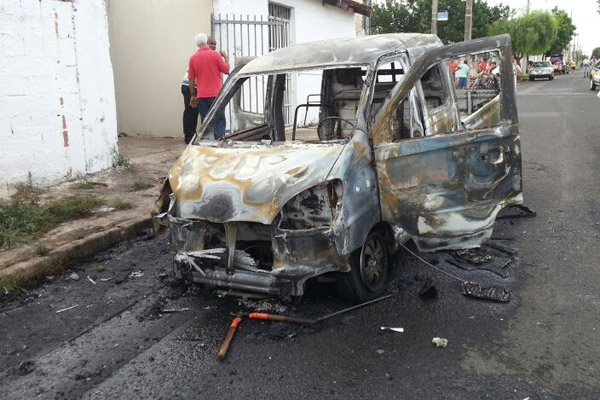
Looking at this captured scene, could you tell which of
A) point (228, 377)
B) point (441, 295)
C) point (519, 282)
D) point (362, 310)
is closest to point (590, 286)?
point (519, 282)

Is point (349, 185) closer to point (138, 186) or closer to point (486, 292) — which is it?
point (486, 292)

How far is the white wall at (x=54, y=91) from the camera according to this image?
22.2 feet

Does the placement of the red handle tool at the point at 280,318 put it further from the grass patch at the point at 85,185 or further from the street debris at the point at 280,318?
the grass patch at the point at 85,185

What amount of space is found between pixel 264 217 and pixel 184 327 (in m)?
0.99

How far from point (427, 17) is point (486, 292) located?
40919 millimetres

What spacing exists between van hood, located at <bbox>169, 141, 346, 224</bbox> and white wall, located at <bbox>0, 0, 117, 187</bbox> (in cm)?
Result: 362

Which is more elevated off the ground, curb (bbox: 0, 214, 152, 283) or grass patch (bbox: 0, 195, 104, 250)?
grass patch (bbox: 0, 195, 104, 250)

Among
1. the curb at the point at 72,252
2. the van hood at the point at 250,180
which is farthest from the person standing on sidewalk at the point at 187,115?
the van hood at the point at 250,180

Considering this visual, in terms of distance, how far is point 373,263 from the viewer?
4.31m

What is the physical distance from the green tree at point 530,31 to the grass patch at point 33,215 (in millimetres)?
48267

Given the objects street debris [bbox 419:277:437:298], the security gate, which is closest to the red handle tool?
street debris [bbox 419:277:437:298]

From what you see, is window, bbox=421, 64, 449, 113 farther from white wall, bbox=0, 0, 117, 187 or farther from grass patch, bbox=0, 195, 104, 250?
white wall, bbox=0, 0, 117, 187

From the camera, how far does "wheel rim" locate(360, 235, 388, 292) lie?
4176 millimetres

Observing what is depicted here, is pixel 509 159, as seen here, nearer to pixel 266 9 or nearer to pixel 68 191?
pixel 68 191
